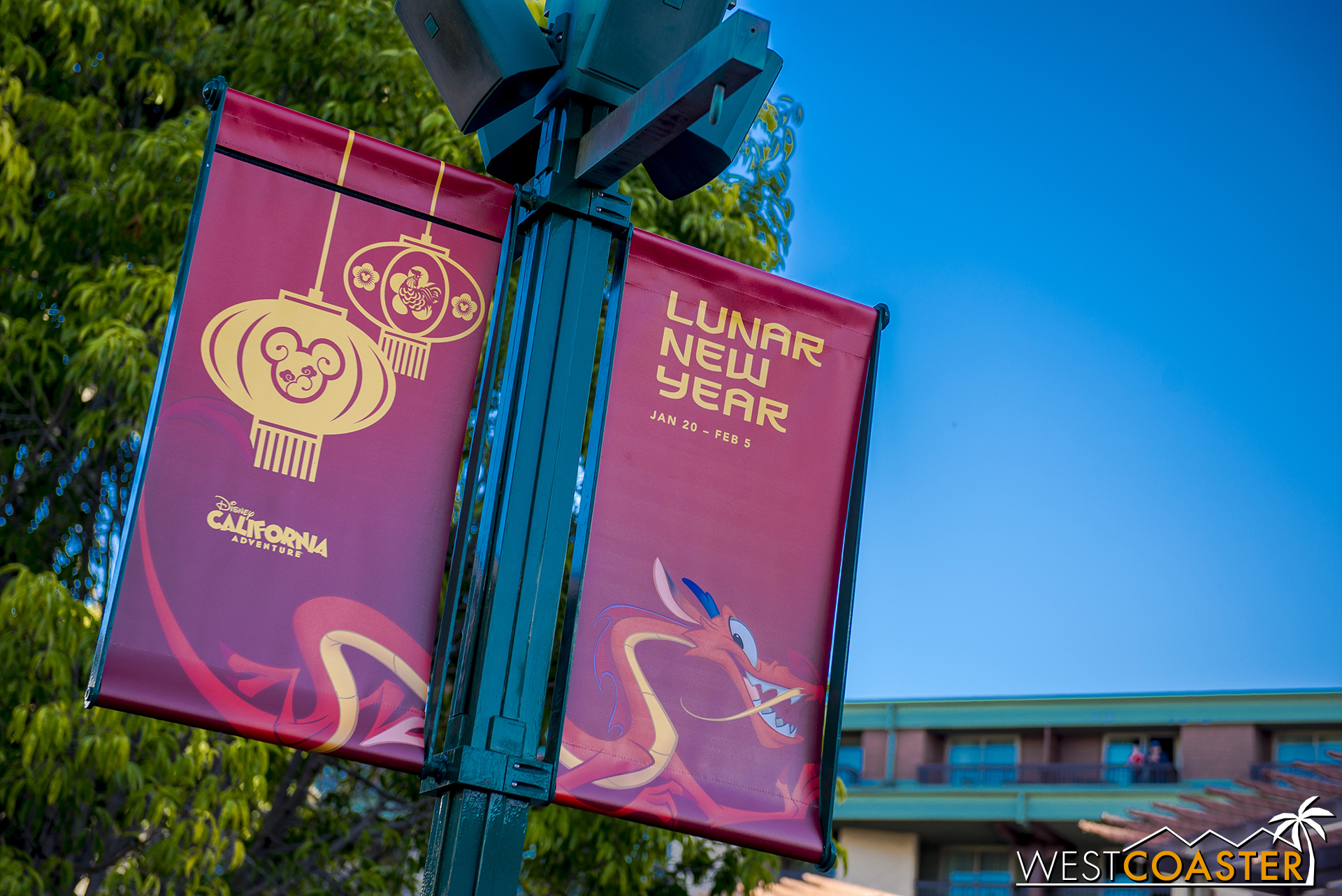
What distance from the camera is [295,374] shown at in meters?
3.66

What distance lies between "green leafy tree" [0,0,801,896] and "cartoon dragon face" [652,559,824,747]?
373 centimetres

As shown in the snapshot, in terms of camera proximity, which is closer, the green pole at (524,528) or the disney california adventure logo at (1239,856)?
the green pole at (524,528)

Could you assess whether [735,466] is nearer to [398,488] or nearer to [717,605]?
[717,605]

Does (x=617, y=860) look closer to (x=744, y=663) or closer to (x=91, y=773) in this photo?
(x=91, y=773)

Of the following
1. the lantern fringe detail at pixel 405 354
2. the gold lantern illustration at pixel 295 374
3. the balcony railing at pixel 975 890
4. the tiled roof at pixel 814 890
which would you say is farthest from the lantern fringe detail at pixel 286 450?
the balcony railing at pixel 975 890

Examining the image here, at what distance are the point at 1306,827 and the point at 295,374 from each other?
8.25m

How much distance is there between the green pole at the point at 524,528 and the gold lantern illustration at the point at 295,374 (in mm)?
322

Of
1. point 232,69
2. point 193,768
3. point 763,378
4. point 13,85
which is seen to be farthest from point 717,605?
point 232,69

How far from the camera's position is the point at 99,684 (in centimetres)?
316

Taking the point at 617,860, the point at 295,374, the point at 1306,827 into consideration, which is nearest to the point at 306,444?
the point at 295,374

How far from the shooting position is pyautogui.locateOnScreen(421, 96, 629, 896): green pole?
3123mm

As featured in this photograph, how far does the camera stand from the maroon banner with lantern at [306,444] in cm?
333

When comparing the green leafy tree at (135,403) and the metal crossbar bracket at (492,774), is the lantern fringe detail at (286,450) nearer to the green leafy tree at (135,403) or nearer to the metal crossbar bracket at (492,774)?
the metal crossbar bracket at (492,774)

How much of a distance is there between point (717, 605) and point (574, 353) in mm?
841
